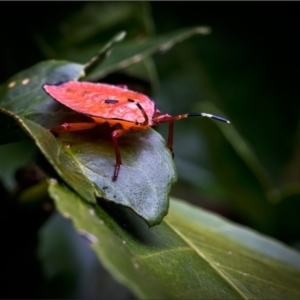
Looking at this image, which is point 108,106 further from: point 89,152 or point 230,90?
point 230,90

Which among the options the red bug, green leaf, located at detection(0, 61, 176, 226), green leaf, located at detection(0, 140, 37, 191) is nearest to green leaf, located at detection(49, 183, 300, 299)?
green leaf, located at detection(0, 61, 176, 226)

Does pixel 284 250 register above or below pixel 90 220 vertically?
below

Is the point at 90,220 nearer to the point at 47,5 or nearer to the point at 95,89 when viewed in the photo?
the point at 95,89

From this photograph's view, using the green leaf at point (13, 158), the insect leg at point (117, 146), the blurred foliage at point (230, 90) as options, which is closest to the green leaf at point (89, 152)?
the insect leg at point (117, 146)

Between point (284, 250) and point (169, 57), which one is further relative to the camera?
point (169, 57)

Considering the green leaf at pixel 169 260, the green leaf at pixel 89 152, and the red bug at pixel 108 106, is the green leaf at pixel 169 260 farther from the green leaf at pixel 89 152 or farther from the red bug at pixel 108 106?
the red bug at pixel 108 106

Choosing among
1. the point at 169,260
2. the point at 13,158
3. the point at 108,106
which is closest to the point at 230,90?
the point at 13,158

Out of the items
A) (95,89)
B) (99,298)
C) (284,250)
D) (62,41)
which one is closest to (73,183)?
(95,89)
